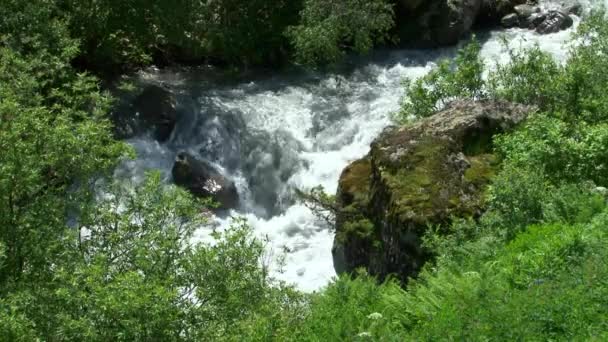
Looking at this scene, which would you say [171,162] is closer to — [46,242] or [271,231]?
[271,231]

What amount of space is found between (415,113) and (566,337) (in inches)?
353

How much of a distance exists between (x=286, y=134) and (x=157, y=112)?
320cm

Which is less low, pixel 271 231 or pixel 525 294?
pixel 525 294

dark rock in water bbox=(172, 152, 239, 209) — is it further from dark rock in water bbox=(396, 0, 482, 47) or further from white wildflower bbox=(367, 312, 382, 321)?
white wildflower bbox=(367, 312, 382, 321)

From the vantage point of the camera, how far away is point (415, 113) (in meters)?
16.6

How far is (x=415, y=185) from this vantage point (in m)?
13.6

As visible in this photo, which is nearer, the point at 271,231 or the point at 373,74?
the point at 271,231

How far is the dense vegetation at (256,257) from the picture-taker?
8703 millimetres

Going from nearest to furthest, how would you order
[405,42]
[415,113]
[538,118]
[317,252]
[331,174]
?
[538,118]
[415,113]
[317,252]
[331,174]
[405,42]

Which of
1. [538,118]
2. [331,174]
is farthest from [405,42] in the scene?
[538,118]

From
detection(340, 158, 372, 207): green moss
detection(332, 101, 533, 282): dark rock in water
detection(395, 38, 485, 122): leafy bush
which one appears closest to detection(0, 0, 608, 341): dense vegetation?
detection(332, 101, 533, 282): dark rock in water

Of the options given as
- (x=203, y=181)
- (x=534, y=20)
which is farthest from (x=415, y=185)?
(x=534, y=20)

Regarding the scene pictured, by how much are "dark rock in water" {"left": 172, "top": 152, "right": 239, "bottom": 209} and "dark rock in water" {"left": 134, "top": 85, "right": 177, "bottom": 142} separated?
158cm

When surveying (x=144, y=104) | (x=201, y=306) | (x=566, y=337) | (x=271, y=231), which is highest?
(x=566, y=337)
